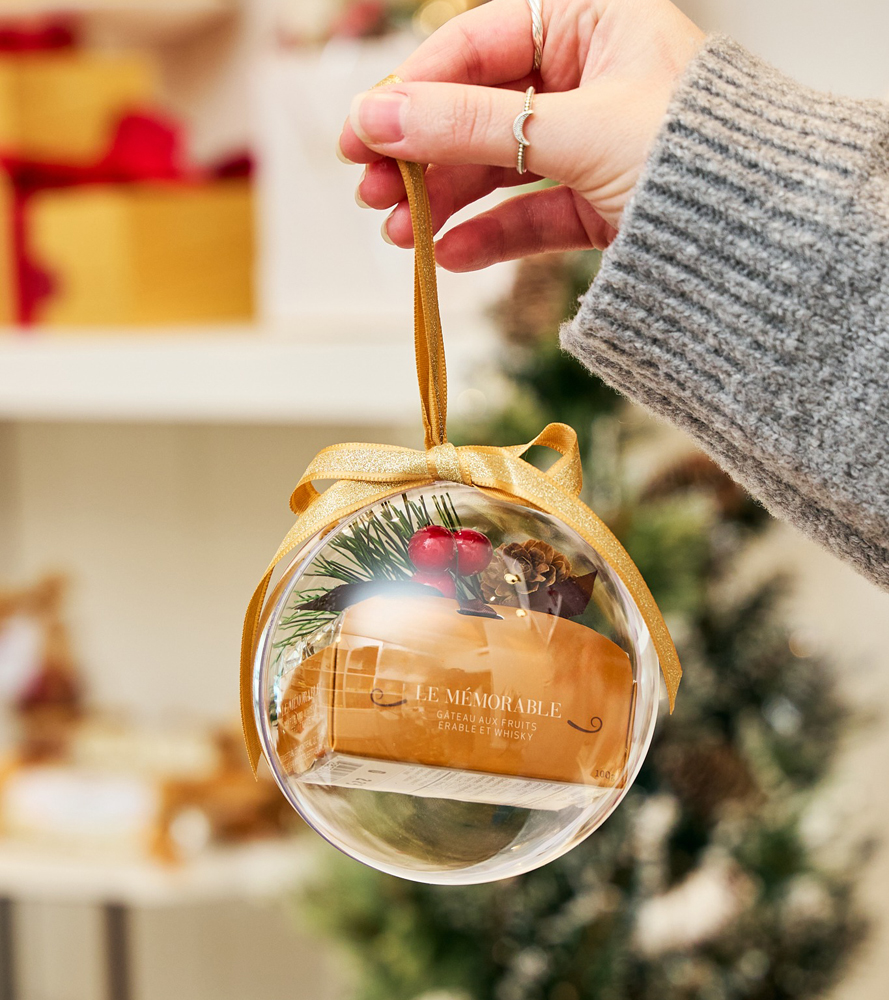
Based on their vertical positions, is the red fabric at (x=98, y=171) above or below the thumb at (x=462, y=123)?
below

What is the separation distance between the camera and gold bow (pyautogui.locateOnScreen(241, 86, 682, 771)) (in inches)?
14.1

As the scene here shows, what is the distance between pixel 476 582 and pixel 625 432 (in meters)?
0.56

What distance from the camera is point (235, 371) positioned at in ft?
3.55

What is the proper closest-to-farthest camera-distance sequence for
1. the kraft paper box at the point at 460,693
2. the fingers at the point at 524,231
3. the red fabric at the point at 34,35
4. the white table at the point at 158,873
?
the kraft paper box at the point at 460,693 → the fingers at the point at 524,231 → the white table at the point at 158,873 → the red fabric at the point at 34,35

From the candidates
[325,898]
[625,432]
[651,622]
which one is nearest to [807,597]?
[625,432]

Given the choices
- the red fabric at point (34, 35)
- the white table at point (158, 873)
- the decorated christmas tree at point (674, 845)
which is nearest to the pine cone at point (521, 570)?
the decorated christmas tree at point (674, 845)

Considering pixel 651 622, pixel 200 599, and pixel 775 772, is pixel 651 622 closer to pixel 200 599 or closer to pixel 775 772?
pixel 775 772

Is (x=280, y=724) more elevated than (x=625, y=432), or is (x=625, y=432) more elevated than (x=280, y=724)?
(x=280, y=724)

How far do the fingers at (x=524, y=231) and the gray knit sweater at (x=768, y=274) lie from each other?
0.11 m

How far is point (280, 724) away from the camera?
363mm

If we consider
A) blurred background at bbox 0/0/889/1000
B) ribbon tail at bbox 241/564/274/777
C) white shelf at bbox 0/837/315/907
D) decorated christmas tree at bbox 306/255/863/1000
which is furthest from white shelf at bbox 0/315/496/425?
ribbon tail at bbox 241/564/274/777

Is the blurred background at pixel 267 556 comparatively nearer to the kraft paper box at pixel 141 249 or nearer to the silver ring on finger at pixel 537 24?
the kraft paper box at pixel 141 249

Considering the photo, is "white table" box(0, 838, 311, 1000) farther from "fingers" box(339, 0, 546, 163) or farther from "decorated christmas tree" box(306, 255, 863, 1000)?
A: "fingers" box(339, 0, 546, 163)

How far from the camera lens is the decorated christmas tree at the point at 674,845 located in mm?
847
